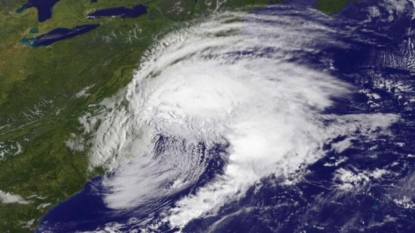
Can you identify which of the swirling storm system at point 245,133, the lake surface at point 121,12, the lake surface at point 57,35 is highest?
the lake surface at point 121,12

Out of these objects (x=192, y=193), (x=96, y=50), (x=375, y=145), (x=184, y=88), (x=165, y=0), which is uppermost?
(x=165, y=0)

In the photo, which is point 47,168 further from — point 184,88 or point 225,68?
point 225,68

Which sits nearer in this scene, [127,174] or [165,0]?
[127,174]

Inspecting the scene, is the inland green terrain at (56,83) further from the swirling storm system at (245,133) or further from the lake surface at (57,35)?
the swirling storm system at (245,133)

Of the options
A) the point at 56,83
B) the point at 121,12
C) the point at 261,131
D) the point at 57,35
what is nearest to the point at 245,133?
the point at 261,131

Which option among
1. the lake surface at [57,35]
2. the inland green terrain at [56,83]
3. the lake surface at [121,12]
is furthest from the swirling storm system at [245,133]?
the lake surface at [57,35]

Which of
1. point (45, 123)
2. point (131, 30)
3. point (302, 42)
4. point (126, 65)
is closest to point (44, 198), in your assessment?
point (45, 123)

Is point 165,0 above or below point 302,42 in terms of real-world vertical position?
above

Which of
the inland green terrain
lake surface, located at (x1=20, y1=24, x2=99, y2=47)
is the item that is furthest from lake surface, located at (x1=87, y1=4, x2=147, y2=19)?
lake surface, located at (x1=20, y1=24, x2=99, y2=47)
